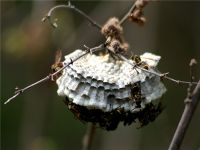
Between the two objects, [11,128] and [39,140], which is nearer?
[39,140]

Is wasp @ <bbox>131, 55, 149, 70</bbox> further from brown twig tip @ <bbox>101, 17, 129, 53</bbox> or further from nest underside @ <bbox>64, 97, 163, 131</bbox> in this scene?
nest underside @ <bbox>64, 97, 163, 131</bbox>

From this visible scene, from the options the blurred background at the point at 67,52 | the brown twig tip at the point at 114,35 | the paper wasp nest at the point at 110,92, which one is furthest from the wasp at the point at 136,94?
the blurred background at the point at 67,52

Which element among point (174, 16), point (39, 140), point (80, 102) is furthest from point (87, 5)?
point (80, 102)

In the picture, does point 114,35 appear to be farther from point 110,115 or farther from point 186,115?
point 186,115

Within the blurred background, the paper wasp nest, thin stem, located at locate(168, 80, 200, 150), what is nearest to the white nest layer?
the paper wasp nest

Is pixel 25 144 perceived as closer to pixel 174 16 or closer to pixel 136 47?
pixel 136 47

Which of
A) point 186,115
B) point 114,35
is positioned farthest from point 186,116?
point 114,35

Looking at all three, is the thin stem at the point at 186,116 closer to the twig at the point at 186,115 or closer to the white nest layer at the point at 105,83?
the twig at the point at 186,115
